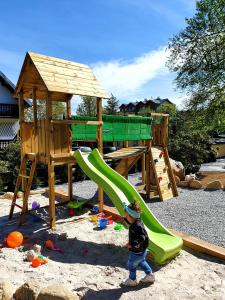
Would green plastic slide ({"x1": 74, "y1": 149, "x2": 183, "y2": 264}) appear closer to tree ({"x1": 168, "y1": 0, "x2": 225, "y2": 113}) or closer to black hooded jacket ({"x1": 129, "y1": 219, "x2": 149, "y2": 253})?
black hooded jacket ({"x1": 129, "y1": 219, "x2": 149, "y2": 253})

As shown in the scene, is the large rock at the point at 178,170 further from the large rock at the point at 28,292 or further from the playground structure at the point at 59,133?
the large rock at the point at 28,292

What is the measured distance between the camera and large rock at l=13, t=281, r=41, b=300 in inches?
160

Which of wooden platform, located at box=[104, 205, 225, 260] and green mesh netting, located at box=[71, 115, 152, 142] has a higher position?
green mesh netting, located at box=[71, 115, 152, 142]

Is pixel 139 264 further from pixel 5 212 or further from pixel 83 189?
pixel 83 189

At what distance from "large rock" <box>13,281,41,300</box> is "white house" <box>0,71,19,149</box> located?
21061 mm

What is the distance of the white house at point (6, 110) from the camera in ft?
81.0

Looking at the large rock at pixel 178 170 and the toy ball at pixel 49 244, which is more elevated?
the large rock at pixel 178 170

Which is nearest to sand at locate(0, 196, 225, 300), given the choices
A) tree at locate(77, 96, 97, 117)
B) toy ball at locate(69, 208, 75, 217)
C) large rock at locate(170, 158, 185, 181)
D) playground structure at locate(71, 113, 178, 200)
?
toy ball at locate(69, 208, 75, 217)

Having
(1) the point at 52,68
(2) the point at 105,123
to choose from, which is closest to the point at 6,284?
(1) the point at 52,68

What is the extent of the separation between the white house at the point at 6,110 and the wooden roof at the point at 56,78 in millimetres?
17129

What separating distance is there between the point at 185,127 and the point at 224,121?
9.11 ft

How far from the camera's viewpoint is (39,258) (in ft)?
18.2

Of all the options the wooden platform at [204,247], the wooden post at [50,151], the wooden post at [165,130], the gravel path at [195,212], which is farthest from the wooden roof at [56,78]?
the wooden platform at [204,247]

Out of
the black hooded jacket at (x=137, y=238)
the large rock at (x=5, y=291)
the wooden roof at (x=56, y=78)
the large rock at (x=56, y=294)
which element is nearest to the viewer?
the large rock at (x=56, y=294)
